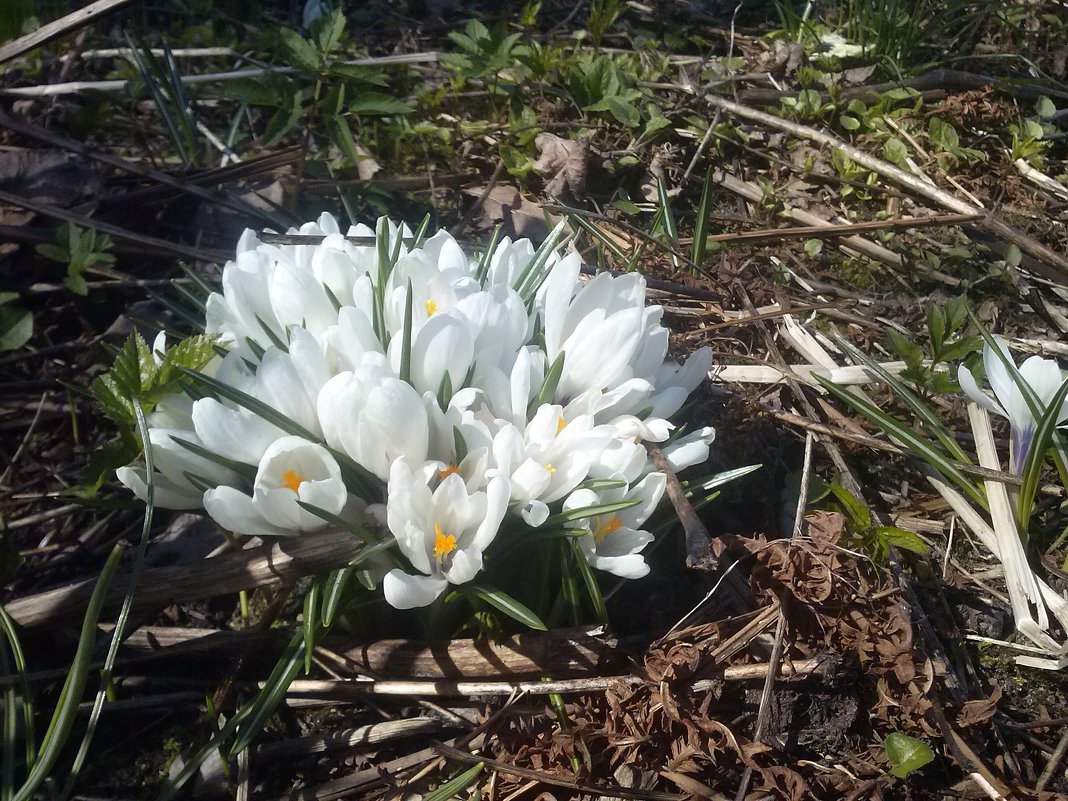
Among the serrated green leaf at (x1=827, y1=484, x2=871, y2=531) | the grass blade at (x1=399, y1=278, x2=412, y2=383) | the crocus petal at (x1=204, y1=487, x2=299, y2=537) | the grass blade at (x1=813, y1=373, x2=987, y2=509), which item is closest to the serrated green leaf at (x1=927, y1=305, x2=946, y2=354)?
the grass blade at (x1=813, y1=373, x2=987, y2=509)

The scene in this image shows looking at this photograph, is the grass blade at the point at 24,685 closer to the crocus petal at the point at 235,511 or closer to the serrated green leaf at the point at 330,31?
the crocus petal at the point at 235,511

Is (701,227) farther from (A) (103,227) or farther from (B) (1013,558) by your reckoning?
(A) (103,227)

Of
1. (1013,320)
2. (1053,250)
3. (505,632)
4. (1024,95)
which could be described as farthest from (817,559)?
(1024,95)

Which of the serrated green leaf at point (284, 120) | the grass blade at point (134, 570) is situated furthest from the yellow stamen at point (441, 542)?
the serrated green leaf at point (284, 120)

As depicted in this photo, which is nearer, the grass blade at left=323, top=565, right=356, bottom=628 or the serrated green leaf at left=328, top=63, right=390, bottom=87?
the grass blade at left=323, top=565, right=356, bottom=628

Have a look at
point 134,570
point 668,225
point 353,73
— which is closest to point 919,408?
point 668,225

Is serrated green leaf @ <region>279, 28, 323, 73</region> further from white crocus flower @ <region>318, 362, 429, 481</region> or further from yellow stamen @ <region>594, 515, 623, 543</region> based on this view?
yellow stamen @ <region>594, 515, 623, 543</region>

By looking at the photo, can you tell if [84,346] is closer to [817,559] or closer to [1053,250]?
[817,559]

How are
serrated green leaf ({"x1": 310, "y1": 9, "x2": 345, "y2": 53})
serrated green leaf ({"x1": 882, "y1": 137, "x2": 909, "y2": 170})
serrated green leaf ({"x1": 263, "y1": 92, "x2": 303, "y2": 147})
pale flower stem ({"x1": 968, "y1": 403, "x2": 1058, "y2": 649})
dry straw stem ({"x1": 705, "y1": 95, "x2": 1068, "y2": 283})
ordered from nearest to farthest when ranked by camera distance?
pale flower stem ({"x1": 968, "y1": 403, "x2": 1058, "y2": 649}), dry straw stem ({"x1": 705, "y1": 95, "x2": 1068, "y2": 283}), serrated green leaf ({"x1": 263, "y1": 92, "x2": 303, "y2": 147}), serrated green leaf ({"x1": 310, "y1": 9, "x2": 345, "y2": 53}), serrated green leaf ({"x1": 882, "y1": 137, "x2": 909, "y2": 170})
